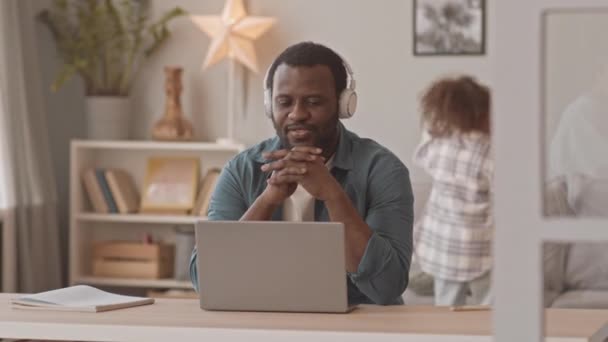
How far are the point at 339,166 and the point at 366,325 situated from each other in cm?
68

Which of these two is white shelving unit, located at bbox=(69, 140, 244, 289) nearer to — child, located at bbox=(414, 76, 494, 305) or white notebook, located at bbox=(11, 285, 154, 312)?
child, located at bbox=(414, 76, 494, 305)

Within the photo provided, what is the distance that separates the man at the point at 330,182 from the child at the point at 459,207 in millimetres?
2042

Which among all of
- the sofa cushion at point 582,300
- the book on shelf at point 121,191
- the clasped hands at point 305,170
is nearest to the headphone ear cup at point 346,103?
the clasped hands at point 305,170

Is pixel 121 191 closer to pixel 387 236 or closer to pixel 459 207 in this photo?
pixel 459 207

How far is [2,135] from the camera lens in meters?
5.53

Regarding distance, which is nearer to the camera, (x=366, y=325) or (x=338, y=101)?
(x=366, y=325)

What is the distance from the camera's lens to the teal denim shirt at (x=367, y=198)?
8.11 feet

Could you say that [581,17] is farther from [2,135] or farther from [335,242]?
[2,135]

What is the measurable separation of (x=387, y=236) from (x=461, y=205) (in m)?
2.22

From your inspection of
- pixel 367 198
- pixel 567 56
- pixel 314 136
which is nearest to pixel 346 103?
pixel 314 136

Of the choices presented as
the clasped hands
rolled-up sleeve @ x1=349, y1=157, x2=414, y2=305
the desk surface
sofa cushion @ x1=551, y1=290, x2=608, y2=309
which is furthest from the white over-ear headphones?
sofa cushion @ x1=551, y1=290, x2=608, y2=309

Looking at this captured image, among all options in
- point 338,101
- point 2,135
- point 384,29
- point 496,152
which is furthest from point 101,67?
point 496,152

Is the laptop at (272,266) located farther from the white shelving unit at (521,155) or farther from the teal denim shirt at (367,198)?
the white shelving unit at (521,155)

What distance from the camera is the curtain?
18.1ft
